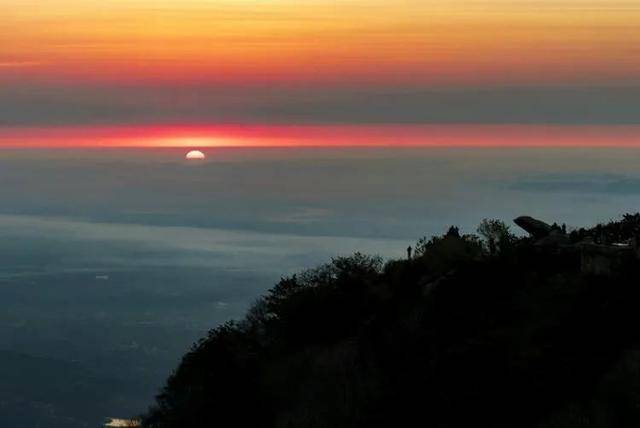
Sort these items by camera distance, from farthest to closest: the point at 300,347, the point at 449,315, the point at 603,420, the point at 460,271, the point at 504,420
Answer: the point at 300,347, the point at 460,271, the point at 449,315, the point at 504,420, the point at 603,420

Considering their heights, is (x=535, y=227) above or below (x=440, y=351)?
above

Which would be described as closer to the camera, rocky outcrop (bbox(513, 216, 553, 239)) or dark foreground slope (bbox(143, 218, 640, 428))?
dark foreground slope (bbox(143, 218, 640, 428))

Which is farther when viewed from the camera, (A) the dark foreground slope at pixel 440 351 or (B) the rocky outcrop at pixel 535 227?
(B) the rocky outcrop at pixel 535 227

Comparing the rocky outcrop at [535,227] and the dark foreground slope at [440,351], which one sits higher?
the rocky outcrop at [535,227]

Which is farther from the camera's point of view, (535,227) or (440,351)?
(535,227)

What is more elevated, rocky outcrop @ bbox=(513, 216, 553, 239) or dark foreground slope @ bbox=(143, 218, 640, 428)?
rocky outcrop @ bbox=(513, 216, 553, 239)

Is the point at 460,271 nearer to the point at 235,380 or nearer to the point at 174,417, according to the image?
the point at 235,380

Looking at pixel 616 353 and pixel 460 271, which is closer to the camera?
pixel 616 353

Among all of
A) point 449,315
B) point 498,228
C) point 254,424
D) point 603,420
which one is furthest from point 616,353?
point 498,228
